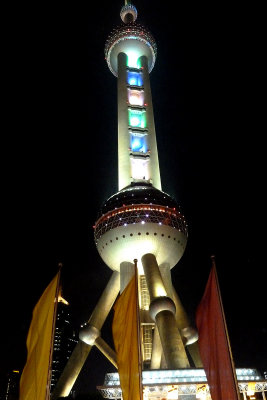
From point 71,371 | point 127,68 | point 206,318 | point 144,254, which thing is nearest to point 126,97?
point 127,68

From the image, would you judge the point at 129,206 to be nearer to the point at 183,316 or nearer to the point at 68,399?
the point at 183,316

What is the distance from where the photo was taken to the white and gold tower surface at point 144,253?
1414 inches

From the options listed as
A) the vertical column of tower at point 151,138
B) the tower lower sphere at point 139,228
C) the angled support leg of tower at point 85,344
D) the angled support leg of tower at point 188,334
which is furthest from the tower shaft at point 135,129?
the angled support leg of tower at point 188,334

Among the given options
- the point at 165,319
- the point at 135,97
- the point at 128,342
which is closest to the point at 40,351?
Answer: the point at 128,342

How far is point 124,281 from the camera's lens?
42625 millimetres

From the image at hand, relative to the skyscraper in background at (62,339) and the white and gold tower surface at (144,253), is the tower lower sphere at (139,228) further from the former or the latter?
the skyscraper in background at (62,339)

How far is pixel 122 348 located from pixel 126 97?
46.1 meters

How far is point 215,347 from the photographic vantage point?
1641cm

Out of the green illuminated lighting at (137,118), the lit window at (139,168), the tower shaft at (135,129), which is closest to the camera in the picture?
the tower shaft at (135,129)

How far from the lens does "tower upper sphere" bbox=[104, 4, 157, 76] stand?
63.0 m

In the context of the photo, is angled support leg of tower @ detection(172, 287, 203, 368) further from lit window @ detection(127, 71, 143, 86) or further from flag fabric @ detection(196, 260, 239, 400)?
lit window @ detection(127, 71, 143, 86)

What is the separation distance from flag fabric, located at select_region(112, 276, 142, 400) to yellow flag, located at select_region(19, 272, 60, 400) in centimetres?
268

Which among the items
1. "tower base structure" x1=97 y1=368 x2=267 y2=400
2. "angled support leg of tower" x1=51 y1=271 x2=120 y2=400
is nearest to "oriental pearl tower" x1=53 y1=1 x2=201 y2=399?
"angled support leg of tower" x1=51 y1=271 x2=120 y2=400

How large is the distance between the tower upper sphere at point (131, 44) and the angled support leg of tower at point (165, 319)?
36643mm
